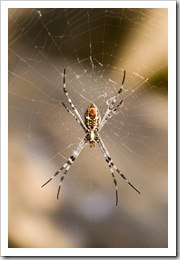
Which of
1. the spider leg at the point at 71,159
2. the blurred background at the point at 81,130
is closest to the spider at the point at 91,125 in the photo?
the spider leg at the point at 71,159

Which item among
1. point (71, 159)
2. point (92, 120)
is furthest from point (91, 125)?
point (71, 159)

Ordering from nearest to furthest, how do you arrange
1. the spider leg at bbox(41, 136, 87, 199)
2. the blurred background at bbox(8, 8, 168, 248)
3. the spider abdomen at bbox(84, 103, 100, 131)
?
the spider abdomen at bbox(84, 103, 100, 131)
the blurred background at bbox(8, 8, 168, 248)
the spider leg at bbox(41, 136, 87, 199)

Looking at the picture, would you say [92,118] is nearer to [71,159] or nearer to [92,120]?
[92,120]

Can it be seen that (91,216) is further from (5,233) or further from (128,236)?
(5,233)

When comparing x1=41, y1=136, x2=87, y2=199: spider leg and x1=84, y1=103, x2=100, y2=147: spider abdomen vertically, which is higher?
x1=84, y1=103, x2=100, y2=147: spider abdomen

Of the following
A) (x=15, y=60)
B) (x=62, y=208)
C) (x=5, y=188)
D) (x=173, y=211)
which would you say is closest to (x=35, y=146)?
(x=62, y=208)

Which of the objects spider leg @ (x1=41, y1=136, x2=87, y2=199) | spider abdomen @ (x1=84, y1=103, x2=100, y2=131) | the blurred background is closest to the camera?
spider abdomen @ (x1=84, y1=103, x2=100, y2=131)

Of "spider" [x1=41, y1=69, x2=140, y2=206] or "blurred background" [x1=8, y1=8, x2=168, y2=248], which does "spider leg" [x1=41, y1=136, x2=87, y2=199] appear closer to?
"spider" [x1=41, y1=69, x2=140, y2=206]

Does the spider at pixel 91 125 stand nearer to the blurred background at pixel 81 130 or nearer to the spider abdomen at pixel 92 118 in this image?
the spider abdomen at pixel 92 118

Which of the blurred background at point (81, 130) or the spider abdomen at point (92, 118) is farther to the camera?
the blurred background at point (81, 130)

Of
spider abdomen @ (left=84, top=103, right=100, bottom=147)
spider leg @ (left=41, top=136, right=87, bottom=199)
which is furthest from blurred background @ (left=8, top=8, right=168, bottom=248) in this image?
spider abdomen @ (left=84, top=103, right=100, bottom=147)
